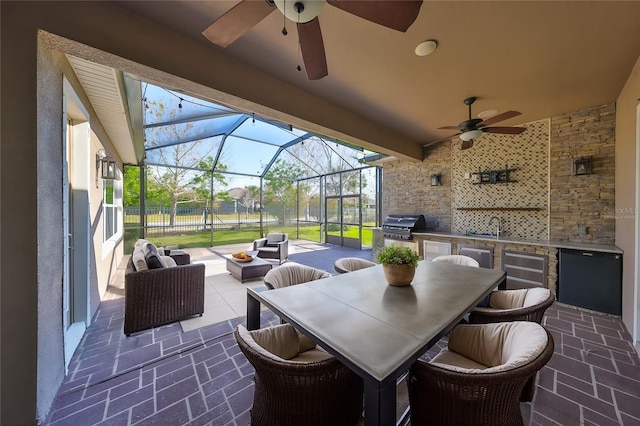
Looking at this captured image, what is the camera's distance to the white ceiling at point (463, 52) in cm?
189

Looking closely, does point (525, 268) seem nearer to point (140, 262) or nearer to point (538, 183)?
point (538, 183)

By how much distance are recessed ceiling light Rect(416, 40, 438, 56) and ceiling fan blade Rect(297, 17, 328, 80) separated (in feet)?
3.78

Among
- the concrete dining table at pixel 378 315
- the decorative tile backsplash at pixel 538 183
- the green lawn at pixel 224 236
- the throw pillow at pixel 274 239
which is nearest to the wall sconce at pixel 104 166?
the concrete dining table at pixel 378 315

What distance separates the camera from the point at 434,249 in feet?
16.5

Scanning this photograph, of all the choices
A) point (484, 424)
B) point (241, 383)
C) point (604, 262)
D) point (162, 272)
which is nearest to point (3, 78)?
point (162, 272)

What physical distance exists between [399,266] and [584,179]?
4013 mm

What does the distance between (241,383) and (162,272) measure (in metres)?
1.60

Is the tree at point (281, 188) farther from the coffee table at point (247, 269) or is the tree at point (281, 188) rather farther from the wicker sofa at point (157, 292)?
the wicker sofa at point (157, 292)

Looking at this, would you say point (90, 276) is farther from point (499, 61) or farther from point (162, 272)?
point (499, 61)

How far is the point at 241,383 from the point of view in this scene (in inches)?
75.6

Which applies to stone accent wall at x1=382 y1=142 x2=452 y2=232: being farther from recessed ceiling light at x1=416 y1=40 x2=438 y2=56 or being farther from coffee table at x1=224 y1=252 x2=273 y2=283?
coffee table at x1=224 y1=252 x2=273 y2=283

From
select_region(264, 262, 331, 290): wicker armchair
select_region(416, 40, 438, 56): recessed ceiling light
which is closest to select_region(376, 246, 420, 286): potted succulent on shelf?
select_region(264, 262, 331, 290): wicker armchair

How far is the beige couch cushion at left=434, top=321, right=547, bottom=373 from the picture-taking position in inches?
42.5

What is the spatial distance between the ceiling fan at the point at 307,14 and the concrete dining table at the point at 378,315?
64.9 inches
